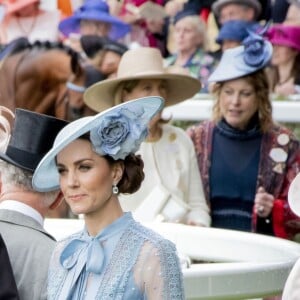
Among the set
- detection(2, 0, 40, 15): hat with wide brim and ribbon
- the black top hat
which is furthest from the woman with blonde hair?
the black top hat

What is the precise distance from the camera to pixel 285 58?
12.6 metres

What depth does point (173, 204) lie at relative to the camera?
863 centimetres

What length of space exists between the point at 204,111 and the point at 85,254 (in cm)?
553

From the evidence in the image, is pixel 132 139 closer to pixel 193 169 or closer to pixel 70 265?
pixel 70 265

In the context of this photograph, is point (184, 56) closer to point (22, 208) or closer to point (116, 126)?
point (22, 208)

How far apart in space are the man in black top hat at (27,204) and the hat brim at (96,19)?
7.86m

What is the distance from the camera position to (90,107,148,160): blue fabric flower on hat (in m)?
5.14

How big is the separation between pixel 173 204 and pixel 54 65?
12.3 feet

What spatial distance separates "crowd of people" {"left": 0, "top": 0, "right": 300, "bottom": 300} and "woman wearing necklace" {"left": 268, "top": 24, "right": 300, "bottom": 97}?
11 millimetres

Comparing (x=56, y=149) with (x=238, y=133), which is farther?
(x=238, y=133)

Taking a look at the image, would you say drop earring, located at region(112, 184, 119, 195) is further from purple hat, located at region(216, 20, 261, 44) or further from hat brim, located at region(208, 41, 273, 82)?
purple hat, located at region(216, 20, 261, 44)

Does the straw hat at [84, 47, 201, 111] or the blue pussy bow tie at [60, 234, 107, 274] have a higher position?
the blue pussy bow tie at [60, 234, 107, 274]

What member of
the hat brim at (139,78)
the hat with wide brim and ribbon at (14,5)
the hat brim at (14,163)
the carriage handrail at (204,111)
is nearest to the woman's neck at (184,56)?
the hat with wide brim and ribbon at (14,5)

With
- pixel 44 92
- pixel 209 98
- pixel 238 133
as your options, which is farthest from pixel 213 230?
pixel 44 92
